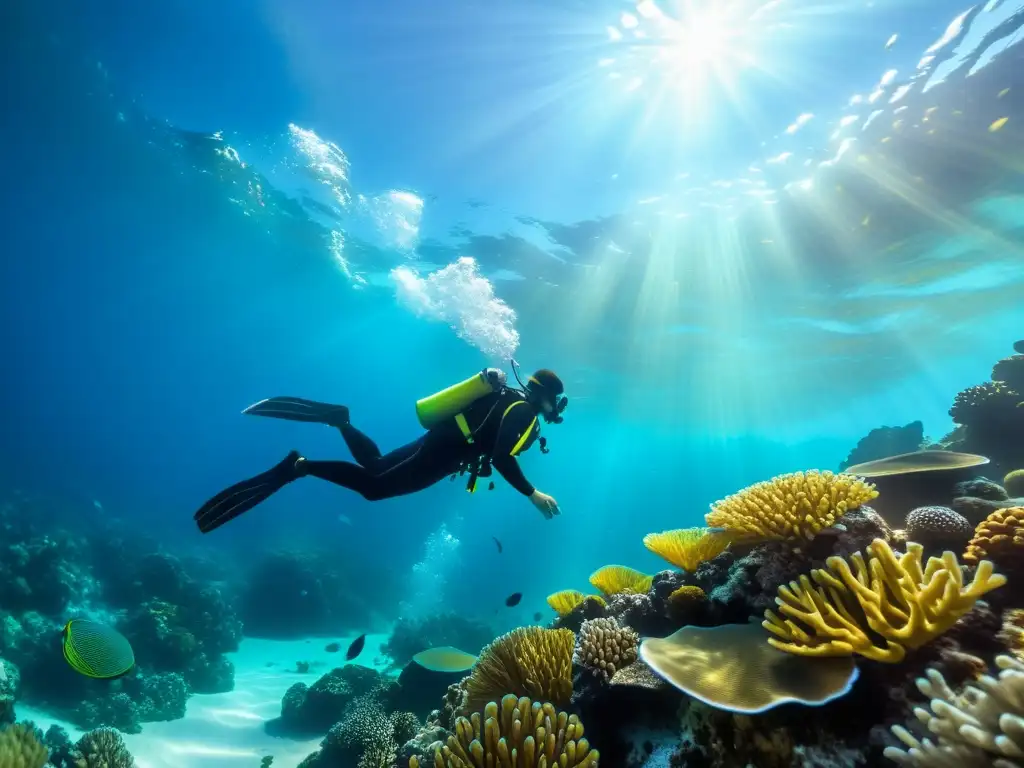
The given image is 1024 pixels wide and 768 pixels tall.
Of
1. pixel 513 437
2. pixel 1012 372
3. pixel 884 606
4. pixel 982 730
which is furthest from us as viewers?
pixel 1012 372

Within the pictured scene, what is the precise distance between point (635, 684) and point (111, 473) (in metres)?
93.1

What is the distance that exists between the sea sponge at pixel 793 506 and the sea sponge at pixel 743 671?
741 millimetres

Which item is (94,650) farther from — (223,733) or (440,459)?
(223,733)

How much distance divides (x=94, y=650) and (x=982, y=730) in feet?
22.4

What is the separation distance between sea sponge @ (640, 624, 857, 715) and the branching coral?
0.38m

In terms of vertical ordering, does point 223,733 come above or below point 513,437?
below

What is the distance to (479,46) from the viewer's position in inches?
541

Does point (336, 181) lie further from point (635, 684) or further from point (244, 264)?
point (635, 684)

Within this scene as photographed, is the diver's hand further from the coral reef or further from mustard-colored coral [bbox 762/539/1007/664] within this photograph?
the coral reef

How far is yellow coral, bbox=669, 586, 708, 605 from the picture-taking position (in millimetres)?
3602

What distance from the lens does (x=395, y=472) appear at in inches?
226

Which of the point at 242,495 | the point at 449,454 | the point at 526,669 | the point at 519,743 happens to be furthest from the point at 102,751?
the point at 519,743

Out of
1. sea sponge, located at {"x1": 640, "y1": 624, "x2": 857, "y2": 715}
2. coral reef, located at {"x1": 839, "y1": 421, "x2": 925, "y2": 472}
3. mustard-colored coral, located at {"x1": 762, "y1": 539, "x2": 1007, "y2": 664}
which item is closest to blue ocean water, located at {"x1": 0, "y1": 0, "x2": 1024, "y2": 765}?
coral reef, located at {"x1": 839, "y1": 421, "x2": 925, "y2": 472}

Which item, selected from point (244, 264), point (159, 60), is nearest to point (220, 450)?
point (244, 264)
